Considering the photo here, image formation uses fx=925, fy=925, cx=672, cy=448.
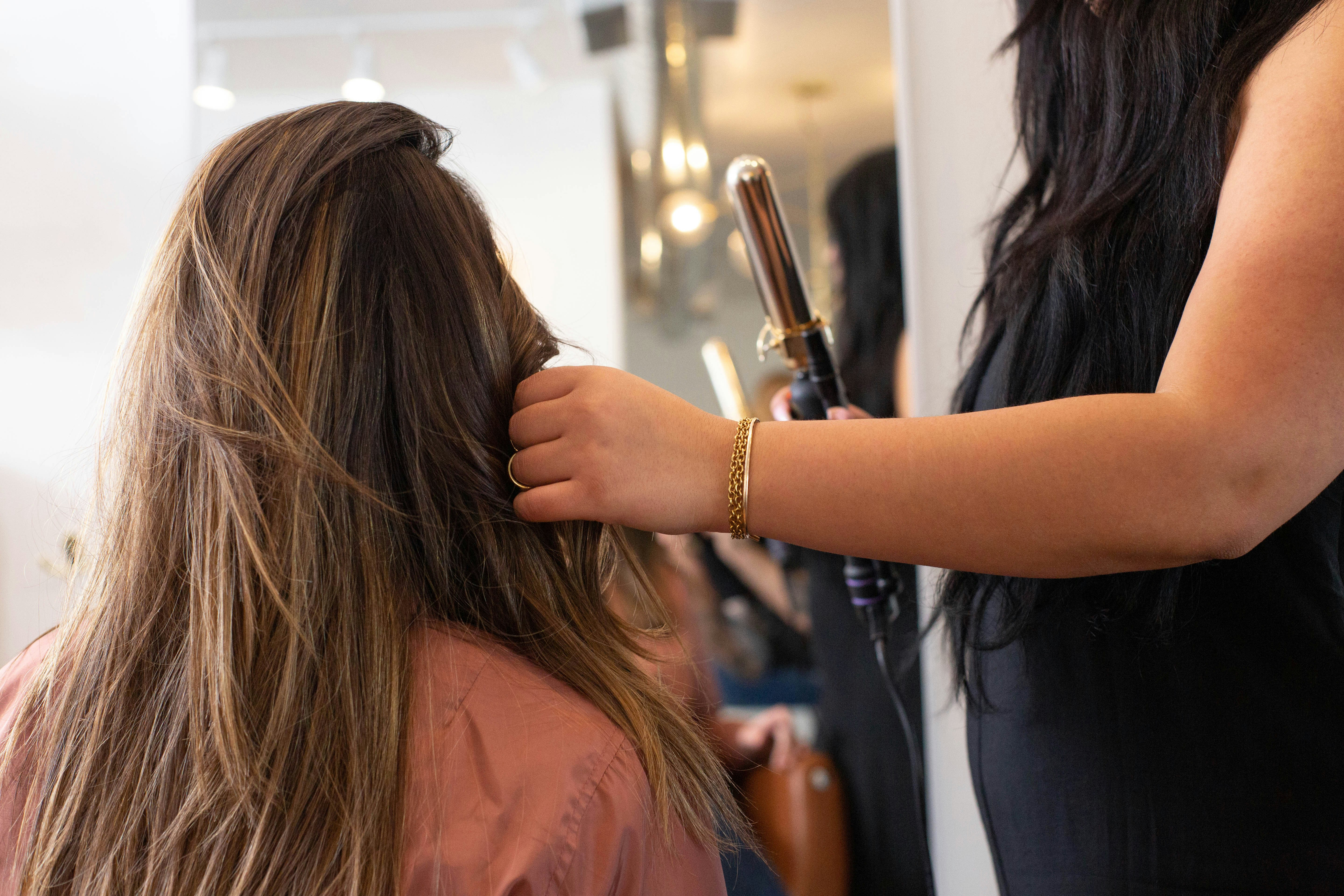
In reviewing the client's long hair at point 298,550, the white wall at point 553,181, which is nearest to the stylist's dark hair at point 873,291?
the white wall at point 553,181

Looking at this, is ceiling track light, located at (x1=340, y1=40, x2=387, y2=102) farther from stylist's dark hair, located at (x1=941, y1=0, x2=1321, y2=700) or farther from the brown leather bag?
the brown leather bag

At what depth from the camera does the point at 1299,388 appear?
1.62ft

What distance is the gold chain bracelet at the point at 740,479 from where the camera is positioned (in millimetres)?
560

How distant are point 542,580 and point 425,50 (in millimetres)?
1119

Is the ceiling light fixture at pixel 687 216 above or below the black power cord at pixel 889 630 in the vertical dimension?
above

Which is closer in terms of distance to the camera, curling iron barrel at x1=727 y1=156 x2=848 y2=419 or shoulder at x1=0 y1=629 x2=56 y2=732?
shoulder at x1=0 y1=629 x2=56 y2=732

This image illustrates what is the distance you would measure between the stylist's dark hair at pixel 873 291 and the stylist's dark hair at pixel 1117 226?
54 cm

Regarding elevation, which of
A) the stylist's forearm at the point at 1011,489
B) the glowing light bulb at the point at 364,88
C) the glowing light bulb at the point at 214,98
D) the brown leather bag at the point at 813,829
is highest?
the glowing light bulb at the point at 364,88

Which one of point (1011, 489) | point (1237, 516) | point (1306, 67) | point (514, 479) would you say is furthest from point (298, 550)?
point (1306, 67)

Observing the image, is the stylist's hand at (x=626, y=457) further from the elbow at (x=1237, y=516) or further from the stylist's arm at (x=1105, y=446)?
the elbow at (x=1237, y=516)

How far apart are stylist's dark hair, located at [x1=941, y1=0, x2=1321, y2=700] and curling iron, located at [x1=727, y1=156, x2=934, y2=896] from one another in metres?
0.08

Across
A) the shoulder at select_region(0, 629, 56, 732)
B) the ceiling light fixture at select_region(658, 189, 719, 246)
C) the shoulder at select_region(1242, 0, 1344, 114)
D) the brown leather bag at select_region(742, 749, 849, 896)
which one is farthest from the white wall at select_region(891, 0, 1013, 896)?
the shoulder at select_region(0, 629, 56, 732)

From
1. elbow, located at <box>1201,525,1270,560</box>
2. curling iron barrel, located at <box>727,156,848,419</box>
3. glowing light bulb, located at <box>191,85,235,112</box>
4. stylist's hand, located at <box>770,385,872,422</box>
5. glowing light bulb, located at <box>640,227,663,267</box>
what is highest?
glowing light bulb, located at <box>191,85,235,112</box>

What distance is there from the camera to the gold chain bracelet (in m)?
0.56
